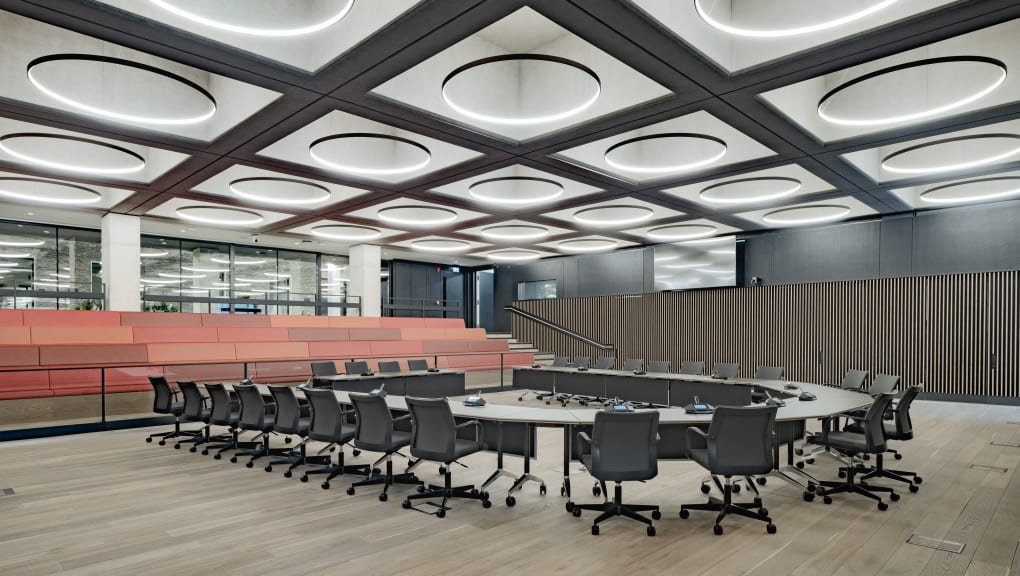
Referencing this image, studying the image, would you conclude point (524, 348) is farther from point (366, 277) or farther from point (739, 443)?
point (739, 443)

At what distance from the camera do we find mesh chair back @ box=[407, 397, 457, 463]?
4.36 m

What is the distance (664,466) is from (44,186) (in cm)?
1066

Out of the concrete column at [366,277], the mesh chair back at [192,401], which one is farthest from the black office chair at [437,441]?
the concrete column at [366,277]

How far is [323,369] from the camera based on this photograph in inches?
358

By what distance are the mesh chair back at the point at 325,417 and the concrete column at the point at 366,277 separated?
9993 mm

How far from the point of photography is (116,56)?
534 centimetres

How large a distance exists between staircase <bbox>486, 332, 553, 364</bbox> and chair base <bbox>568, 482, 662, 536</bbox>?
1032 centimetres

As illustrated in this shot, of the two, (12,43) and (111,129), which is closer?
(12,43)

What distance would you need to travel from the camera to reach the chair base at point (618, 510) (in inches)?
154

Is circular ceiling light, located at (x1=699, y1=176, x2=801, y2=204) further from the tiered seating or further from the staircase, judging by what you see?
the staircase


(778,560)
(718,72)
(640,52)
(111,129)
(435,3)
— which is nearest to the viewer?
(778,560)

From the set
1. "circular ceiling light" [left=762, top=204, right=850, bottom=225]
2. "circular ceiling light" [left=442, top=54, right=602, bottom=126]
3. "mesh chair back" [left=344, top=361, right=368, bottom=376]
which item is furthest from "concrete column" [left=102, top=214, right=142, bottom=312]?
"circular ceiling light" [left=762, top=204, right=850, bottom=225]

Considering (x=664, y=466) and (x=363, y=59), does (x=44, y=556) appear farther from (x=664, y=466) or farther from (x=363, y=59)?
(x=664, y=466)

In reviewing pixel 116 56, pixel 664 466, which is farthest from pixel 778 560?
pixel 116 56
